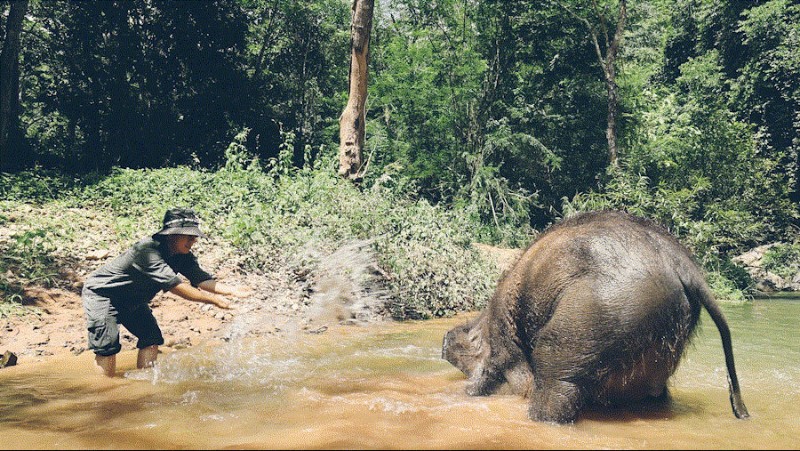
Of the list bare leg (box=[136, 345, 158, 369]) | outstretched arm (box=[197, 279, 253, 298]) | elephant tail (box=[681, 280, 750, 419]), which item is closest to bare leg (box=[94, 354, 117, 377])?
bare leg (box=[136, 345, 158, 369])

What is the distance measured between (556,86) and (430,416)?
1885 centimetres

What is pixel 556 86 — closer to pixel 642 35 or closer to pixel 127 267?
pixel 642 35

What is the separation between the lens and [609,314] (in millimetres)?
3449

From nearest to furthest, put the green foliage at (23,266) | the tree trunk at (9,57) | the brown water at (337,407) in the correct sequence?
1. the brown water at (337,407)
2. the green foliage at (23,266)
3. the tree trunk at (9,57)

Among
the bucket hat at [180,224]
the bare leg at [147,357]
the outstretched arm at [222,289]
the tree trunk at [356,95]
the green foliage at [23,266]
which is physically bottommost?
the bare leg at [147,357]

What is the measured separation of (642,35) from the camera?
28.0 metres

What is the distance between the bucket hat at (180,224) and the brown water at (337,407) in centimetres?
136

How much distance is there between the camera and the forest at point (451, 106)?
50.0 ft

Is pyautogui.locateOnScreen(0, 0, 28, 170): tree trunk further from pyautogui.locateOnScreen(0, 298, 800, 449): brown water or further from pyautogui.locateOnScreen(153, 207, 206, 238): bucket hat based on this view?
pyautogui.locateOnScreen(153, 207, 206, 238): bucket hat

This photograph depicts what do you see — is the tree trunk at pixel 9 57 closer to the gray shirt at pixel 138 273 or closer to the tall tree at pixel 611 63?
the gray shirt at pixel 138 273

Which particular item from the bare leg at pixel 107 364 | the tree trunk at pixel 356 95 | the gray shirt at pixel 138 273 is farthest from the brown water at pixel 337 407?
the tree trunk at pixel 356 95

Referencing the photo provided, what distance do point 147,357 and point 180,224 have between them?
4.77 feet

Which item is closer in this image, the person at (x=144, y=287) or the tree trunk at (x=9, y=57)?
the person at (x=144, y=287)

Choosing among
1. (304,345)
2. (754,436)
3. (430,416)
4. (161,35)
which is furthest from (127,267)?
(161,35)
